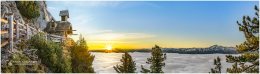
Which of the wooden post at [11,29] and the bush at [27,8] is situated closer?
the wooden post at [11,29]

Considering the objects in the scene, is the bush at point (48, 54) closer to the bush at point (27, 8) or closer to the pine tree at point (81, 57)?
the pine tree at point (81, 57)

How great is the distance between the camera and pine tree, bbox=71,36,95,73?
25916 mm

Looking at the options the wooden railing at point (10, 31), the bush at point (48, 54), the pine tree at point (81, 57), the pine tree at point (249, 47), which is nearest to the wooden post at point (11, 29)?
the wooden railing at point (10, 31)

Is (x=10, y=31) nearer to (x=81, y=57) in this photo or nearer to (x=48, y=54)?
(x=48, y=54)

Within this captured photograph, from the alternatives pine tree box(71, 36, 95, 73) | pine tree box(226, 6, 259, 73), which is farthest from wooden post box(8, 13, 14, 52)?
pine tree box(226, 6, 259, 73)

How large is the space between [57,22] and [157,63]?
16.4 meters

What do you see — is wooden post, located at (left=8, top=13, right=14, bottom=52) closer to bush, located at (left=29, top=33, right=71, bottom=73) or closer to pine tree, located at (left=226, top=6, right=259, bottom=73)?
bush, located at (left=29, top=33, right=71, bottom=73)

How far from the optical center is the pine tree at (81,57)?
85.0ft

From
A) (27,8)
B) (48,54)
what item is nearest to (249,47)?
A: (48,54)

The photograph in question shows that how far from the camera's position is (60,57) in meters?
20.8

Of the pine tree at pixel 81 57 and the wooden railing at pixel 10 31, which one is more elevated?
the wooden railing at pixel 10 31

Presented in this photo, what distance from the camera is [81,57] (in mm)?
26438

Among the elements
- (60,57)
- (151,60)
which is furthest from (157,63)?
(60,57)

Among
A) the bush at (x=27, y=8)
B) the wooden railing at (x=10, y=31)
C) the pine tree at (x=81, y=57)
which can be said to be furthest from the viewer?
the bush at (x=27, y=8)
